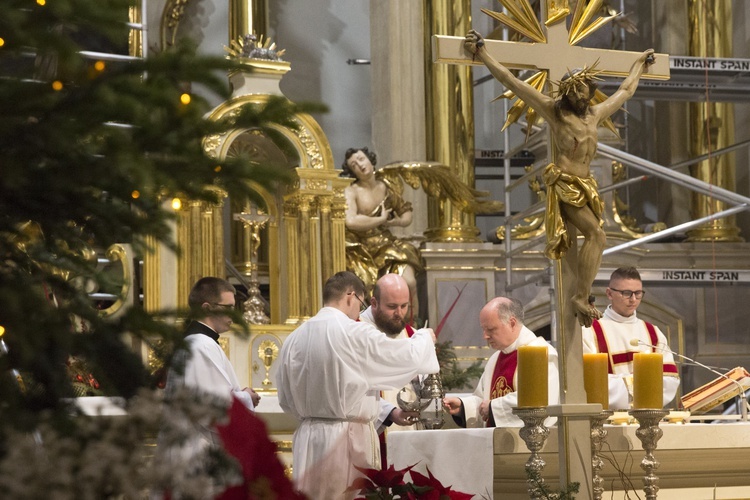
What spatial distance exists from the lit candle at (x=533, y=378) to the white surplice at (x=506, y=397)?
854mm

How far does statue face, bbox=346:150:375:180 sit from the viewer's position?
1137 centimetres

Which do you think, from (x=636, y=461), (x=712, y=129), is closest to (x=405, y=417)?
(x=636, y=461)

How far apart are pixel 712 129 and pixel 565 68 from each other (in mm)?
8495

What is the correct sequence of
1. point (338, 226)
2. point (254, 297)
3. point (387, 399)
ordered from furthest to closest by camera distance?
point (338, 226) < point (254, 297) < point (387, 399)

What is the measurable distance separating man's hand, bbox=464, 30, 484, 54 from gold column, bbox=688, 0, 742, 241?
8.46 metres

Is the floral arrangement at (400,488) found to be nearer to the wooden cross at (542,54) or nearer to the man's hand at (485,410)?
the wooden cross at (542,54)

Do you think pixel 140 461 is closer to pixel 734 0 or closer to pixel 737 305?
pixel 737 305

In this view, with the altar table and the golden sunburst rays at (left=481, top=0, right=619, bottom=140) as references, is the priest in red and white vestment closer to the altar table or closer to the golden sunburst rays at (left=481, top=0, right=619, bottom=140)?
the altar table

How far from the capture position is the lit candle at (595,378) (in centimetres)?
447

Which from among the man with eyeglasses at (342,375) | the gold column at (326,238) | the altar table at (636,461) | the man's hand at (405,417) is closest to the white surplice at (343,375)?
the man with eyeglasses at (342,375)

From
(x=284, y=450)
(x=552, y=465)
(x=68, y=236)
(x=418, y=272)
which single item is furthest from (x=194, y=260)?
(x=68, y=236)

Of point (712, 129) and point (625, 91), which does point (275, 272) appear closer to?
point (712, 129)

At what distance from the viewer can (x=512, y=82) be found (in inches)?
173

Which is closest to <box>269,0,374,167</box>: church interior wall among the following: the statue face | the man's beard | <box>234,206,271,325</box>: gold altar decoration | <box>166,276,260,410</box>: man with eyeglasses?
the statue face
